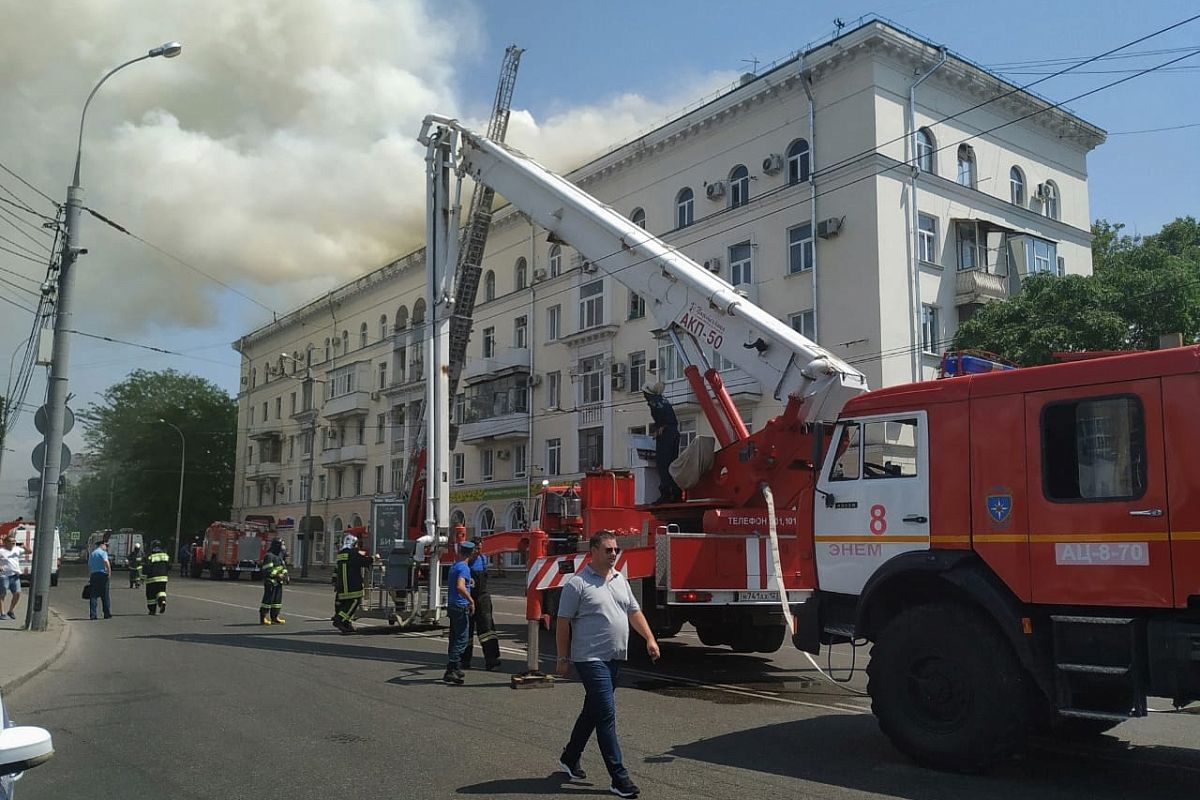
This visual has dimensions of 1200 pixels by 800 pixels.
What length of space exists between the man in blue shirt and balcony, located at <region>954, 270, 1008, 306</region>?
74.4ft

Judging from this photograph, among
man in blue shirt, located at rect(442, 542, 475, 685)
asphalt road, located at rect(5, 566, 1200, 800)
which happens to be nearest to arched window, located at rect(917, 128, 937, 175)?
asphalt road, located at rect(5, 566, 1200, 800)

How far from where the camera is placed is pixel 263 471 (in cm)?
6906

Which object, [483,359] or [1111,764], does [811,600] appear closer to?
[1111,764]

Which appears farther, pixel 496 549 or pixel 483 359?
pixel 483 359

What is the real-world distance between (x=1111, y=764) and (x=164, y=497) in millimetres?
71082

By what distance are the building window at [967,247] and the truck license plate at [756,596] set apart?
2219 cm

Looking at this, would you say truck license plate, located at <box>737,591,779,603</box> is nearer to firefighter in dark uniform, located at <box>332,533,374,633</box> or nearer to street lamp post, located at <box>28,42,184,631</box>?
firefighter in dark uniform, located at <box>332,533,374,633</box>

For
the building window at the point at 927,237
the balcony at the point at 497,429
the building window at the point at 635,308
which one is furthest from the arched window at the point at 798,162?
the balcony at the point at 497,429

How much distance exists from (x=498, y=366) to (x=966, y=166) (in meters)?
21.7

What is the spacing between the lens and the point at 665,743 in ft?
24.9

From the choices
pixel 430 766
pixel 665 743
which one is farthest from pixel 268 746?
pixel 665 743

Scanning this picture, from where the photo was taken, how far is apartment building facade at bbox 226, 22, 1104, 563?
94.0ft

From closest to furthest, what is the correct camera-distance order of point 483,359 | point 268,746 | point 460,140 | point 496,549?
point 268,746, point 496,549, point 460,140, point 483,359

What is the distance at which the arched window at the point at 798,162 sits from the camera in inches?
1203
